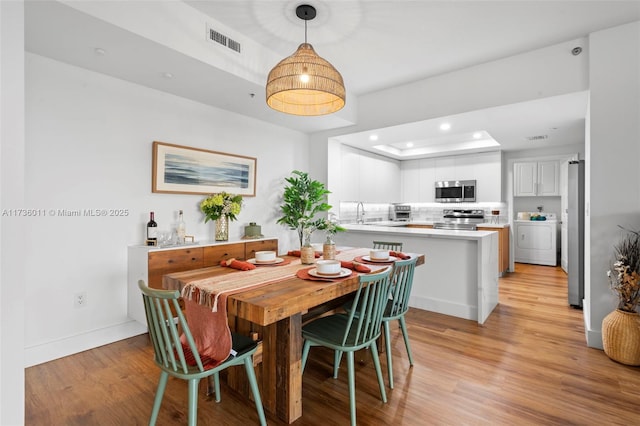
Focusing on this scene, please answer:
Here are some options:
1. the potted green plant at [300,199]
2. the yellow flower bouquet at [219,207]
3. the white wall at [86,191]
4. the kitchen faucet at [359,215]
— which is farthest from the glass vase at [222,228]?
the kitchen faucet at [359,215]

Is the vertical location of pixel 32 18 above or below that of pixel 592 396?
above

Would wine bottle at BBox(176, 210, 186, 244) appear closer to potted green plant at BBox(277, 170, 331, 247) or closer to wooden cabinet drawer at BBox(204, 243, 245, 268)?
wooden cabinet drawer at BBox(204, 243, 245, 268)

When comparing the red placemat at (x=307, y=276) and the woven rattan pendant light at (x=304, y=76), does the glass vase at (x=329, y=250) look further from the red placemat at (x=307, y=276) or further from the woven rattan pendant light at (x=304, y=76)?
the woven rattan pendant light at (x=304, y=76)

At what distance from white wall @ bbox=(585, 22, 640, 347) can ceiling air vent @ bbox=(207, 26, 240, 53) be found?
3.20 m

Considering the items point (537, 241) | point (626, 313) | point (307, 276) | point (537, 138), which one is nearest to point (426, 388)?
point (307, 276)

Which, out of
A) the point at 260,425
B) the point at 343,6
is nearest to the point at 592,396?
the point at 260,425

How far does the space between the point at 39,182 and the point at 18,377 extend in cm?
167

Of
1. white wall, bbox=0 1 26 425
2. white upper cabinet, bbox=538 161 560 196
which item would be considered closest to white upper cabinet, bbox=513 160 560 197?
white upper cabinet, bbox=538 161 560 196

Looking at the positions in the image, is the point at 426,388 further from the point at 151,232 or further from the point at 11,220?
the point at 151,232

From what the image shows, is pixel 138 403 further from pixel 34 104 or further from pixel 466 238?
pixel 466 238

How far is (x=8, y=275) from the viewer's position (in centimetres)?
150

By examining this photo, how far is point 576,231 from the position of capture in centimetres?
375

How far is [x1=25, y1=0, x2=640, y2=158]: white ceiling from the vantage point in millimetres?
2270

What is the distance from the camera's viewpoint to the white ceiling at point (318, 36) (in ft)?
7.45
